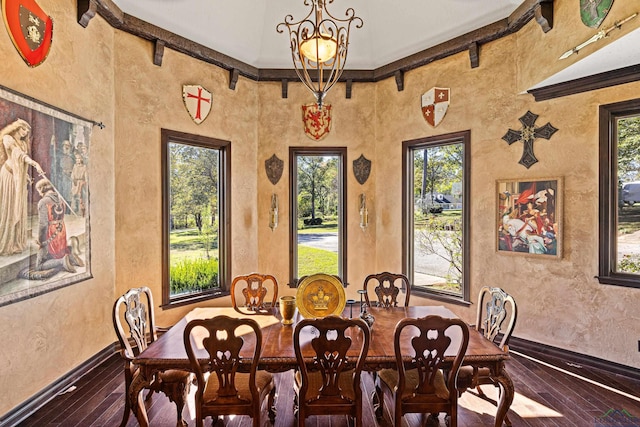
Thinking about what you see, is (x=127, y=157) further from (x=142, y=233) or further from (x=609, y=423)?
(x=609, y=423)

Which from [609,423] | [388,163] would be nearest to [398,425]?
[609,423]

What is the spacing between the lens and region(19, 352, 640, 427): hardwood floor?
8.54ft

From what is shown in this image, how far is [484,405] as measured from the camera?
2.83 metres

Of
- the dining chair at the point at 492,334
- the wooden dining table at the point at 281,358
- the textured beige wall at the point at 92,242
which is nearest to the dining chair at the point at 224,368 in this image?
the wooden dining table at the point at 281,358

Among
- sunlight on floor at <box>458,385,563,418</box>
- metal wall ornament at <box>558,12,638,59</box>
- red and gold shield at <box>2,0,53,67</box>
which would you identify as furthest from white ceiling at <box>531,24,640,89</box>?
red and gold shield at <box>2,0,53,67</box>

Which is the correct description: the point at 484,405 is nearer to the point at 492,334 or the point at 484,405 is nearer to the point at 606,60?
the point at 492,334

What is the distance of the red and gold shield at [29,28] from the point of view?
8.21 ft

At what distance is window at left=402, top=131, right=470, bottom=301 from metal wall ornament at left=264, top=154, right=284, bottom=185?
1.86 metres

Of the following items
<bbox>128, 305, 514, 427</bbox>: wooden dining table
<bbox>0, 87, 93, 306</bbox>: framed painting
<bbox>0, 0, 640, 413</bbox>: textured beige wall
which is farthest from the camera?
<bbox>0, 0, 640, 413</bbox>: textured beige wall

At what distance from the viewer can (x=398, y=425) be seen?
6.86ft

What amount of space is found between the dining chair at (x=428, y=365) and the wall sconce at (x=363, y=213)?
2891 millimetres

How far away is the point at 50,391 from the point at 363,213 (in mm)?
4011

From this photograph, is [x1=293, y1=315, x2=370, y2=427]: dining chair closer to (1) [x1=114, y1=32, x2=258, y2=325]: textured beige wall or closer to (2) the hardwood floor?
(2) the hardwood floor

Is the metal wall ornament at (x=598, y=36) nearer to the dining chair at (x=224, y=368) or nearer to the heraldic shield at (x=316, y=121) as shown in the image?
the heraldic shield at (x=316, y=121)
